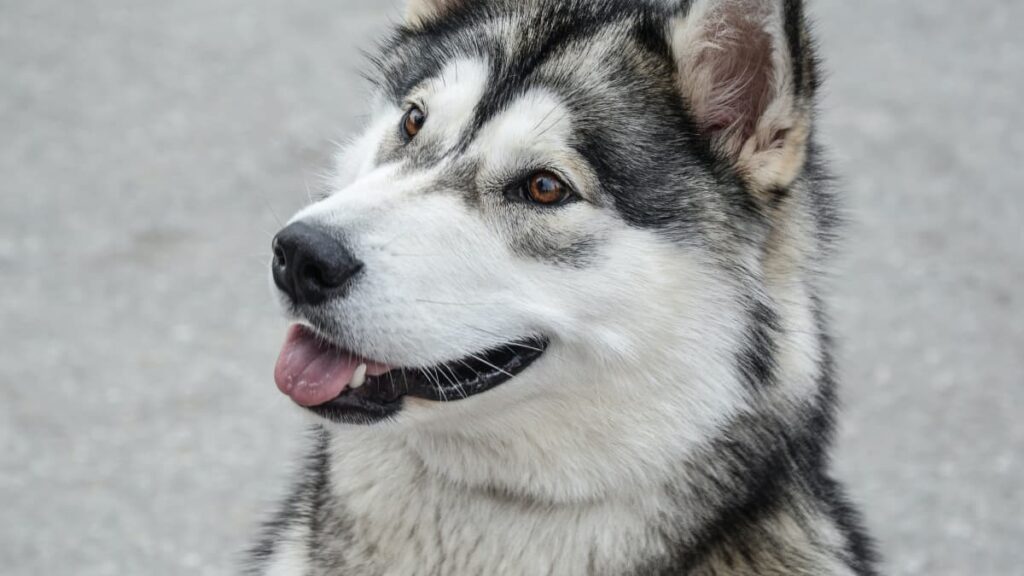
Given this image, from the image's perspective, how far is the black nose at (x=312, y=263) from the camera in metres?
2.67

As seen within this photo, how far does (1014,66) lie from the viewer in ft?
30.7

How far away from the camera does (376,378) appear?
2.90m

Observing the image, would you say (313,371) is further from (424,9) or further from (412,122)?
(424,9)

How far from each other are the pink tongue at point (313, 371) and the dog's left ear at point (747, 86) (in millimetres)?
1063

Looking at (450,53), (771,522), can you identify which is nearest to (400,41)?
(450,53)

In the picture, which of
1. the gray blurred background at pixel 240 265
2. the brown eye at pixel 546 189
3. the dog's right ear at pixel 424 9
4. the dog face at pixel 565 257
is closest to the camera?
the dog face at pixel 565 257

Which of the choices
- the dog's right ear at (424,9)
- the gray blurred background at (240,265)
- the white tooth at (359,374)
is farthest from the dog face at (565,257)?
the gray blurred background at (240,265)

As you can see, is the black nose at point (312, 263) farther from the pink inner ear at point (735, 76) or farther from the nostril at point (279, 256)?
the pink inner ear at point (735, 76)

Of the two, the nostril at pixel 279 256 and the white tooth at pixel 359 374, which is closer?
Answer: the nostril at pixel 279 256

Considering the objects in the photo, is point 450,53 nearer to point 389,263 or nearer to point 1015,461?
point 389,263

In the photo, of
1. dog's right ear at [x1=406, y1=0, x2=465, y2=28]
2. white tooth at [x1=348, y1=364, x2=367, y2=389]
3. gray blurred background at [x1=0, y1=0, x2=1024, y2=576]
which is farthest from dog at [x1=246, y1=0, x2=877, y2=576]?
gray blurred background at [x1=0, y1=0, x2=1024, y2=576]

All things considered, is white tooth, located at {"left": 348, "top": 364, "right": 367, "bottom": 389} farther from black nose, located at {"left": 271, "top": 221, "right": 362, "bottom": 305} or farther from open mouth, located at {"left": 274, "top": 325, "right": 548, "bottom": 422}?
black nose, located at {"left": 271, "top": 221, "right": 362, "bottom": 305}

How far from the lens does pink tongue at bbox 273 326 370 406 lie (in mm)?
2840

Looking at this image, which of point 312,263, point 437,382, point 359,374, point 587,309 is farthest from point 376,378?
point 587,309
